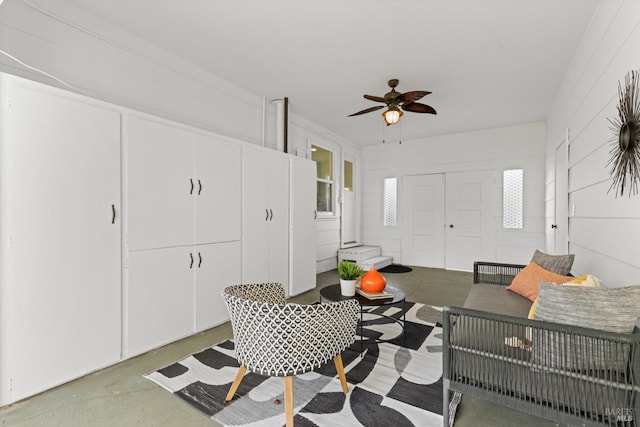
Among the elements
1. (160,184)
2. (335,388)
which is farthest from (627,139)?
(160,184)

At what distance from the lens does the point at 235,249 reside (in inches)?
128

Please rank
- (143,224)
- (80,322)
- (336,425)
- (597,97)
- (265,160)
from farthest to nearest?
(265,160) < (143,224) < (597,97) < (80,322) < (336,425)

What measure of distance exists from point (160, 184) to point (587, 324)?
9.67 ft

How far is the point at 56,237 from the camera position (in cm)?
198

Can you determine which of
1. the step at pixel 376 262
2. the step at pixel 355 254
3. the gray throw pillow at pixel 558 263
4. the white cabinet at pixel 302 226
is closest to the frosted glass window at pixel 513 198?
the step at pixel 376 262

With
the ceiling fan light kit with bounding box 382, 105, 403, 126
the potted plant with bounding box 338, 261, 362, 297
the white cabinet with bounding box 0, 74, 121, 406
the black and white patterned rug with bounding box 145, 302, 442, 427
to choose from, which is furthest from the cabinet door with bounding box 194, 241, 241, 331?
the ceiling fan light kit with bounding box 382, 105, 403, 126

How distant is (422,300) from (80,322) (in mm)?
3609

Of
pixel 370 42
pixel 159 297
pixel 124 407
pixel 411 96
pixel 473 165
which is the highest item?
pixel 370 42

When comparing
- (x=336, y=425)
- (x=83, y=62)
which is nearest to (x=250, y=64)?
(x=83, y=62)

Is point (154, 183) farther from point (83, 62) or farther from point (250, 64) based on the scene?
point (250, 64)

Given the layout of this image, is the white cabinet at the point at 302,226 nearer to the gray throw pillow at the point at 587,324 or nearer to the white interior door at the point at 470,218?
the gray throw pillow at the point at 587,324

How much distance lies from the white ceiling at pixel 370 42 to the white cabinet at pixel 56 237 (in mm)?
1139

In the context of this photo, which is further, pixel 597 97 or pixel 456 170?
pixel 456 170

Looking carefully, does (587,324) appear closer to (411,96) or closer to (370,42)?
(411,96)
